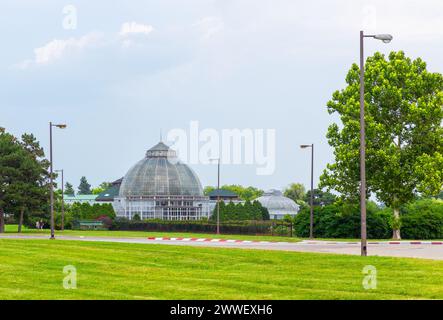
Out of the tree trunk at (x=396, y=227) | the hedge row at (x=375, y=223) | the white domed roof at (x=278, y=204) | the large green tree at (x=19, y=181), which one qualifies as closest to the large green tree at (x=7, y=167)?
the large green tree at (x=19, y=181)

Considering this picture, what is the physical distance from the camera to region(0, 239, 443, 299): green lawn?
18.5 metres

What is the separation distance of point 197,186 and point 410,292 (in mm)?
126892

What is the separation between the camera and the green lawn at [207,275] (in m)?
18.5

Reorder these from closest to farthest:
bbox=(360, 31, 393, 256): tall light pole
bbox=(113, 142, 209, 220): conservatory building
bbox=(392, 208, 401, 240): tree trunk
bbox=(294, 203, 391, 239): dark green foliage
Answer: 1. bbox=(360, 31, 393, 256): tall light pole
2. bbox=(392, 208, 401, 240): tree trunk
3. bbox=(294, 203, 391, 239): dark green foliage
4. bbox=(113, 142, 209, 220): conservatory building

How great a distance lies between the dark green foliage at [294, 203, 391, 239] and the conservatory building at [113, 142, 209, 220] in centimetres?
7164

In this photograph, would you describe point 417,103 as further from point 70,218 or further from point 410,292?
point 70,218

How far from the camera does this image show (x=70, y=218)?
327ft

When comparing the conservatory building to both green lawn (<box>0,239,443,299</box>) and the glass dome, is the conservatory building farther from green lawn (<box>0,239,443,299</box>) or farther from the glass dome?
green lawn (<box>0,239,443,299</box>)

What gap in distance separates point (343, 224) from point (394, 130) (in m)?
11.1

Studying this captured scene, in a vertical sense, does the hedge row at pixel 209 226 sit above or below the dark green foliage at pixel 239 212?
below

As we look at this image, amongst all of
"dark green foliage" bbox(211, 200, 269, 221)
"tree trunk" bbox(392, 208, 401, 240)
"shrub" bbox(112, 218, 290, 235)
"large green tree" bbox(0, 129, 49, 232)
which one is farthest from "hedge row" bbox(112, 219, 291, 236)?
"large green tree" bbox(0, 129, 49, 232)

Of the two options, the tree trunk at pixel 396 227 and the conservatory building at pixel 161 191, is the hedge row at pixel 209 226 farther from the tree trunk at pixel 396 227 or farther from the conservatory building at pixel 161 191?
the conservatory building at pixel 161 191

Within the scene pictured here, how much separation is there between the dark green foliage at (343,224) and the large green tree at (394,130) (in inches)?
213

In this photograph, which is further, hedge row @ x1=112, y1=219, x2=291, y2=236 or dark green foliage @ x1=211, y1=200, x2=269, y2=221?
dark green foliage @ x1=211, y1=200, x2=269, y2=221
